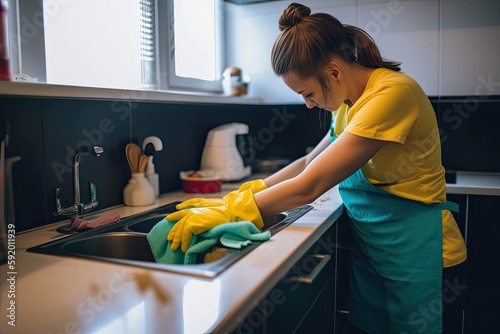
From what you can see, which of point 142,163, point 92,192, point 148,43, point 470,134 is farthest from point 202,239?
point 470,134

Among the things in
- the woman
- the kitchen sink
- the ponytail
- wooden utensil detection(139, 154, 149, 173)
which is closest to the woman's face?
the woman

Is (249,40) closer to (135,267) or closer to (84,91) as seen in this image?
(84,91)

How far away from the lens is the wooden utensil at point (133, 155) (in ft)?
5.14

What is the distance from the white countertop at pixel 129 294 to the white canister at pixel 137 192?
50cm

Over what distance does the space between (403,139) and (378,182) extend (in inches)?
8.7

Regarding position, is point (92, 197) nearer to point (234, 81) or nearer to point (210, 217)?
point (210, 217)

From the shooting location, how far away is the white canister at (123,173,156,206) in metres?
1.55

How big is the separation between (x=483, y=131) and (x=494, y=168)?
0.62ft

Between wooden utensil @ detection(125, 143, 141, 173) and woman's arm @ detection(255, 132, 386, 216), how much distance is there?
1.85ft

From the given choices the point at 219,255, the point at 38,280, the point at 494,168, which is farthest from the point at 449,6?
the point at 38,280

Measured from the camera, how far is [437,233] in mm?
→ 1300

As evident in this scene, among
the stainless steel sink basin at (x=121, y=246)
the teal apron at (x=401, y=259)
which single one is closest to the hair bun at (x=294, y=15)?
the teal apron at (x=401, y=259)

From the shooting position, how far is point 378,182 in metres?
1.32

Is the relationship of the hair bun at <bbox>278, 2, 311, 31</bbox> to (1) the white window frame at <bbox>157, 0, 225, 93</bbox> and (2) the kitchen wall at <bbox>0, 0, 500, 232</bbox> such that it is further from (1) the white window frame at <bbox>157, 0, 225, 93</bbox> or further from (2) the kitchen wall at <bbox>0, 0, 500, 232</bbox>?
(1) the white window frame at <bbox>157, 0, 225, 93</bbox>
